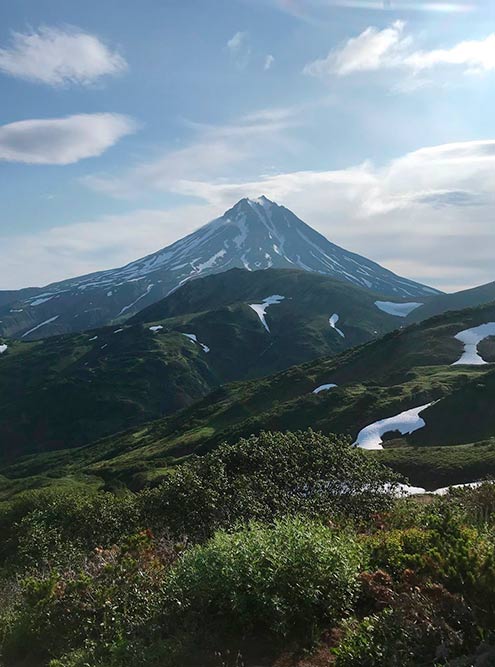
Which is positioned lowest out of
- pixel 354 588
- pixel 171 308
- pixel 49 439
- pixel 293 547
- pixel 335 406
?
pixel 49 439

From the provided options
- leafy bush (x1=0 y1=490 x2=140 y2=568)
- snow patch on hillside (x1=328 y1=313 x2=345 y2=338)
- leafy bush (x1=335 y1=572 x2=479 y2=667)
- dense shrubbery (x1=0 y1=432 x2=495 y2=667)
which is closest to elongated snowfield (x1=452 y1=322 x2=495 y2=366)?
leafy bush (x1=0 y1=490 x2=140 y2=568)

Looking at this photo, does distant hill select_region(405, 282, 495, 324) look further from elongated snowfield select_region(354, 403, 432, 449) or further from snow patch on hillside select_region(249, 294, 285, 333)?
elongated snowfield select_region(354, 403, 432, 449)

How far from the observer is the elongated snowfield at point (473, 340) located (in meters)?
70.9

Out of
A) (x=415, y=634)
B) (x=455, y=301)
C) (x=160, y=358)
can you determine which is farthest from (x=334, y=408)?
(x=455, y=301)

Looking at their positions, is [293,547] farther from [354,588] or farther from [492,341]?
[492,341]

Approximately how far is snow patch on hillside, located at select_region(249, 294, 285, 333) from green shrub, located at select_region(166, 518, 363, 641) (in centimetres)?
14620

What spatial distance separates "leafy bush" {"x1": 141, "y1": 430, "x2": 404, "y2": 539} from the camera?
41.2 ft

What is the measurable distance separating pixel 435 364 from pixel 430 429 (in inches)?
1082

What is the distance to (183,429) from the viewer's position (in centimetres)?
7444

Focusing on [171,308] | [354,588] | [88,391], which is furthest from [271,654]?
[171,308]

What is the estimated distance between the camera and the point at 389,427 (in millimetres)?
48281

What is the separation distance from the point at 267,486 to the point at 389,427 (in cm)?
3736

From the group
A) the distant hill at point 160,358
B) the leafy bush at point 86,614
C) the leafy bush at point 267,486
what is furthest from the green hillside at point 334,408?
the leafy bush at point 86,614

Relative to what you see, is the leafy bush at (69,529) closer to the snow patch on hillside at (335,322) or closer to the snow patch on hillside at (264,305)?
the snow patch on hillside at (335,322)
